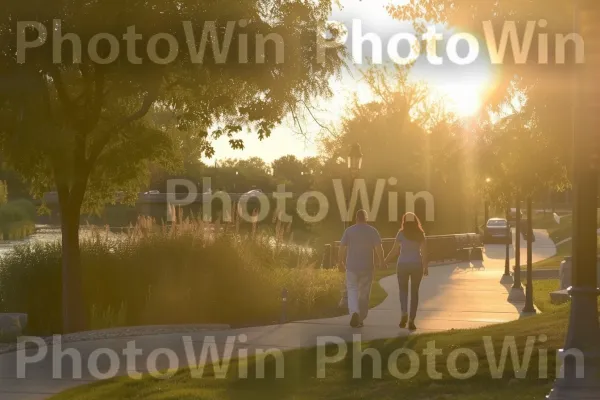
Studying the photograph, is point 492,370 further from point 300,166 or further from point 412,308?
point 300,166

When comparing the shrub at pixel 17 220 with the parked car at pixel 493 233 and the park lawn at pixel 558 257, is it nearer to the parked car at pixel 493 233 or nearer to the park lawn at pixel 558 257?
the parked car at pixel 493 233

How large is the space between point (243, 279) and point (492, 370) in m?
8.76

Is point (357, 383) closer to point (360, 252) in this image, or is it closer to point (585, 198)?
point (585, 198)

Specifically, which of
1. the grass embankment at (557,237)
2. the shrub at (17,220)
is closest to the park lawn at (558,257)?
the grass embankment at (557,237)

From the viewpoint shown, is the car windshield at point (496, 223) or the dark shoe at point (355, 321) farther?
the car windshield at point (496, 223)

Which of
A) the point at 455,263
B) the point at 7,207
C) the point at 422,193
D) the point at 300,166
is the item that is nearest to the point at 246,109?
the point at 455,263

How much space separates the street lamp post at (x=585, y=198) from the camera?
26.1 ft

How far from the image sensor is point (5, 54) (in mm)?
15555

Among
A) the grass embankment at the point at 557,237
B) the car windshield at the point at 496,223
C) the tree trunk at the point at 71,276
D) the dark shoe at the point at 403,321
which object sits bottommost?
the grass embankment at the point at 557,237

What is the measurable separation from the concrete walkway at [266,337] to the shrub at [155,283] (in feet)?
6.48

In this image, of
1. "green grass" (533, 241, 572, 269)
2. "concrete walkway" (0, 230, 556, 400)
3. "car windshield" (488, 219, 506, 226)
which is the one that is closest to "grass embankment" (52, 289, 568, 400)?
"concrete walkway" (0, 230, 556, 400)

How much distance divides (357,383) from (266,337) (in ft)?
14.3

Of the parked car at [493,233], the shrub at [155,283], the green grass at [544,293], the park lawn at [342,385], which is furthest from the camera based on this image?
the parked car at [493,233]

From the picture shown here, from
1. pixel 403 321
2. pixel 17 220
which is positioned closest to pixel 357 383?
pixel 403 321
